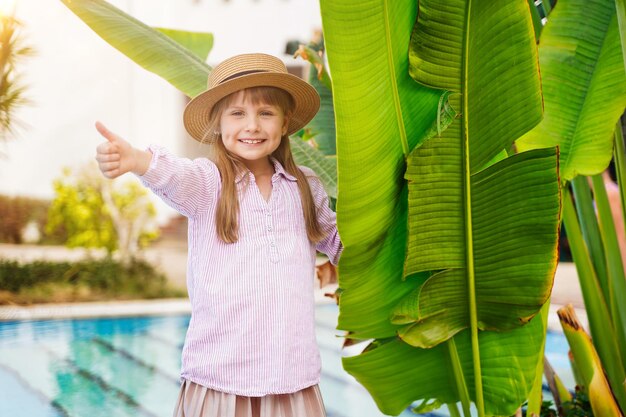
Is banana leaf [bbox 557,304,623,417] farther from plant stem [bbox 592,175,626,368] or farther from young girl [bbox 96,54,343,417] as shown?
young girl [bbox 96,54,343,417]

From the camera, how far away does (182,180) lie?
0.98 meters

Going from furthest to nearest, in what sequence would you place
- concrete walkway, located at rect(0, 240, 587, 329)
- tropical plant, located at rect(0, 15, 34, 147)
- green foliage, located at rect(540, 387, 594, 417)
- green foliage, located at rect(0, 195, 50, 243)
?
green foliage, located at rect(0, 195, 50, 243) → concrete walkway, located at rect(0, 240, 587, 329) → tropical plant, located at rect(0, 15, 34, 147) → green foliage, located at rect(540, 387, 594, 417)

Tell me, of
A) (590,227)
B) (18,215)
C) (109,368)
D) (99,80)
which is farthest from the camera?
(99,80)

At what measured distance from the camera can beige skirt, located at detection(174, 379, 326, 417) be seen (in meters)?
1.01

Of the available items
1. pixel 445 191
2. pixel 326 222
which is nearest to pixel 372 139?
pixel 445 191

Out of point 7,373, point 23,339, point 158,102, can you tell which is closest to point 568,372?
point 7,373

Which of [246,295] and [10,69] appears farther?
[10,69]

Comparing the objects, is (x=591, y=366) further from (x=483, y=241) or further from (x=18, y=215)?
(x=18, y=215)

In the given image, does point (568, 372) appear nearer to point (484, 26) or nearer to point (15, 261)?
point (484, 26)

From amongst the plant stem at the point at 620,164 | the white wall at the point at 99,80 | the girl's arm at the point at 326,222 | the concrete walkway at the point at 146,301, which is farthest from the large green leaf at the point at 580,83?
the white wall at the point at 99,80

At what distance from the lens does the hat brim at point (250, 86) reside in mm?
1008

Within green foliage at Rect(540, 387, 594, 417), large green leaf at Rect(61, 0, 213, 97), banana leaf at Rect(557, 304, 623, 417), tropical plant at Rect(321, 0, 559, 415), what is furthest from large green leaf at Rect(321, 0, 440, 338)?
green foliage at Rect(540, 387, 594, 417)

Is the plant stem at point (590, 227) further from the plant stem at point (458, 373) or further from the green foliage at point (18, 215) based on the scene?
the green foliage at point (18, 215)

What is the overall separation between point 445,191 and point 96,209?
646 cm
